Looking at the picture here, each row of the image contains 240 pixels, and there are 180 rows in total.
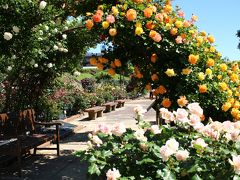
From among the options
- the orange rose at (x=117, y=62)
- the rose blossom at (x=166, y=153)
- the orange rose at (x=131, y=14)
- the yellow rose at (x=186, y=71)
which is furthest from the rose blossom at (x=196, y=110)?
the orange rose at (x=117, y=62)

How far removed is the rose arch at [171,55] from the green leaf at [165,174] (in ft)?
8.61

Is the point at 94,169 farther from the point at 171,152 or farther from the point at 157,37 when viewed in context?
the point at 157,37

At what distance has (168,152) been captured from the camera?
265 centimetres

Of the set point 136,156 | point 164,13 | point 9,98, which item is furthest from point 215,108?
point 9,98

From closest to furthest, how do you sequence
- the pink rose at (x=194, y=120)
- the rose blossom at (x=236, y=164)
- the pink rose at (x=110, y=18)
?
1. the rose blossom at (x=236, y=164)
2. the pink rose at (x=194, y=120)
3. the pink rose at (x=110, y=18)

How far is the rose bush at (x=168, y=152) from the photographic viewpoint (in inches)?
107

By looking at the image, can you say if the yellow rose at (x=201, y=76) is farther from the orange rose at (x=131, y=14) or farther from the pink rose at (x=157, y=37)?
the orange rose at (x=131, y=14)

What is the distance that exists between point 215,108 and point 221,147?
8.21ft

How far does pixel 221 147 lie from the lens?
307cm

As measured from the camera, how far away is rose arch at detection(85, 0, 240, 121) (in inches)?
212

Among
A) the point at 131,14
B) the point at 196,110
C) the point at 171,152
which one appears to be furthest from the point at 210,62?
the point at 171,152

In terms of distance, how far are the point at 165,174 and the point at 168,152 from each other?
0.54 feet

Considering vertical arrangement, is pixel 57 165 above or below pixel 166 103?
below

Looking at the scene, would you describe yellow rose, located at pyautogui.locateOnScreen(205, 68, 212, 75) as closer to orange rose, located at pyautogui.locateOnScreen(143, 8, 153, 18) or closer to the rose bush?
orange rose, located at pyautogui.locateOnScreen(143, 8, 153, 18)
